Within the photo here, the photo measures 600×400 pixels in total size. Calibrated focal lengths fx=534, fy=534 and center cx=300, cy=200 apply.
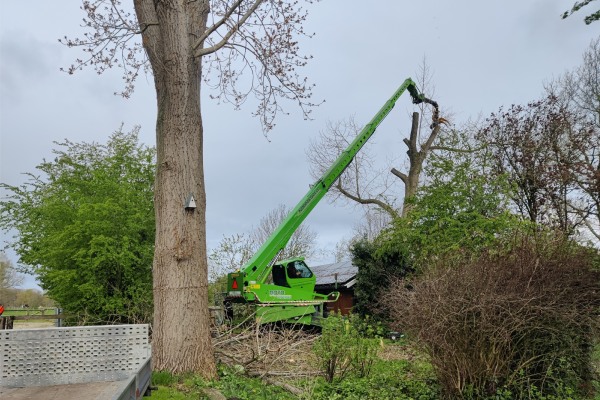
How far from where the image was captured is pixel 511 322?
22.2ft

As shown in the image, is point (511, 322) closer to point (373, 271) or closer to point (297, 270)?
point (297, 270)

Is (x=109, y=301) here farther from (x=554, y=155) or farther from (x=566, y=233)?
(x=554, y=155)

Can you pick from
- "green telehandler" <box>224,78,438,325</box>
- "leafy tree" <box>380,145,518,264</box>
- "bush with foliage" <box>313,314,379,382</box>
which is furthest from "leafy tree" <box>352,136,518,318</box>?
"bush with foliage" <box>313,314,379,382</box>

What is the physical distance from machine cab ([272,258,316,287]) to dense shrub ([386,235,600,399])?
8890 mm

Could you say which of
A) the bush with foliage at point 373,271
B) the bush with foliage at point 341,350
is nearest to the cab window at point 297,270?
the bush with foliage at point 373,271

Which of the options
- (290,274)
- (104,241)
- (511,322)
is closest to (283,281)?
(290,274)

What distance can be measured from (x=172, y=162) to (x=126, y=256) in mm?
6952

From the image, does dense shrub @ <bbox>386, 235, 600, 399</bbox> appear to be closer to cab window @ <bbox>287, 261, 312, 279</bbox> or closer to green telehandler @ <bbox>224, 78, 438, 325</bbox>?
green telehandler @ <bbox>224, 78, 438, 325</bbox>

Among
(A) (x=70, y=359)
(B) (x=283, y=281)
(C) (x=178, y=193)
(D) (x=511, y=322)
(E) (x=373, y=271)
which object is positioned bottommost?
(A) (x=70, y=359)

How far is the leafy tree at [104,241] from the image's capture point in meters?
14.7

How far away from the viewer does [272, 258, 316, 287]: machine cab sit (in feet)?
53.1

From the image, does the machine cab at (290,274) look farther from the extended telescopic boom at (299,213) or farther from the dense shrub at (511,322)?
the dense shrub at (511,322)

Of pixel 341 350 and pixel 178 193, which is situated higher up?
pixel 178 193

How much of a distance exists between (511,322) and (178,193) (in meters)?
5.31
